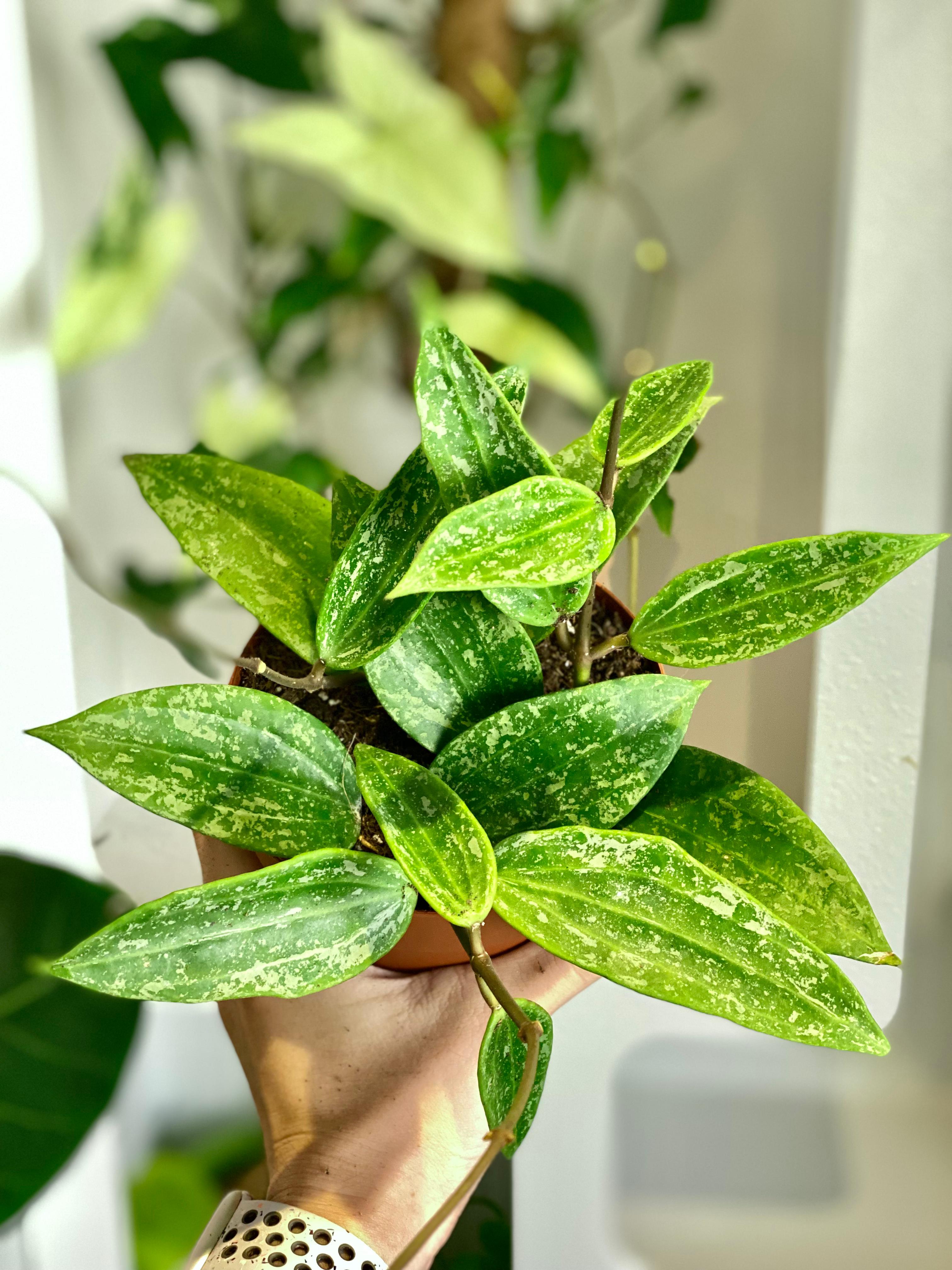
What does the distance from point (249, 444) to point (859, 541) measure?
2.63 ft

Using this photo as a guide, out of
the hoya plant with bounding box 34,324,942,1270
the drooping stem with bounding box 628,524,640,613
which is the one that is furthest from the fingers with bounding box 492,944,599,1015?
the drooping stem with bounding box 628,524,640,613

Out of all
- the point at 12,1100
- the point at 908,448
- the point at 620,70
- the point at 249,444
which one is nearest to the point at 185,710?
the point at 12,1100

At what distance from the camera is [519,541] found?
0.36m

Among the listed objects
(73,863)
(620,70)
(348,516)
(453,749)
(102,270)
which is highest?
Result: (620,70)

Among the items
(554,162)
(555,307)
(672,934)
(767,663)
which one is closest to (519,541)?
(672,934)

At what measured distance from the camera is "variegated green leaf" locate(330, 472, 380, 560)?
450 mm

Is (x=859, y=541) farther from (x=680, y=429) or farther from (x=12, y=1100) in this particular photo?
(x=12, y=1100)

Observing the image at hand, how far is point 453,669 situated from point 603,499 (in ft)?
0.32

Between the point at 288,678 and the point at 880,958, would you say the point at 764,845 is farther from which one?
the point at 288,678

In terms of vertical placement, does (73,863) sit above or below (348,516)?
below

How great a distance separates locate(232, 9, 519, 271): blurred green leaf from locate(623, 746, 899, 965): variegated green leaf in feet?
2.05

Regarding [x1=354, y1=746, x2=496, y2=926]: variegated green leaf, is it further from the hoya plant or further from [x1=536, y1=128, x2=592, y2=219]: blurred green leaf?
[x1=536, y1=128, x2=592, y2=219]: blurred green leaf

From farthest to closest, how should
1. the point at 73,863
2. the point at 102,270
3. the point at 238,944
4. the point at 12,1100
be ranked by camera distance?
1. the point at 102,270
2. the point at 73,863
3. the point at 12,1100
4. the point at 238,944

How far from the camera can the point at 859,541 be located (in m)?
0.39
